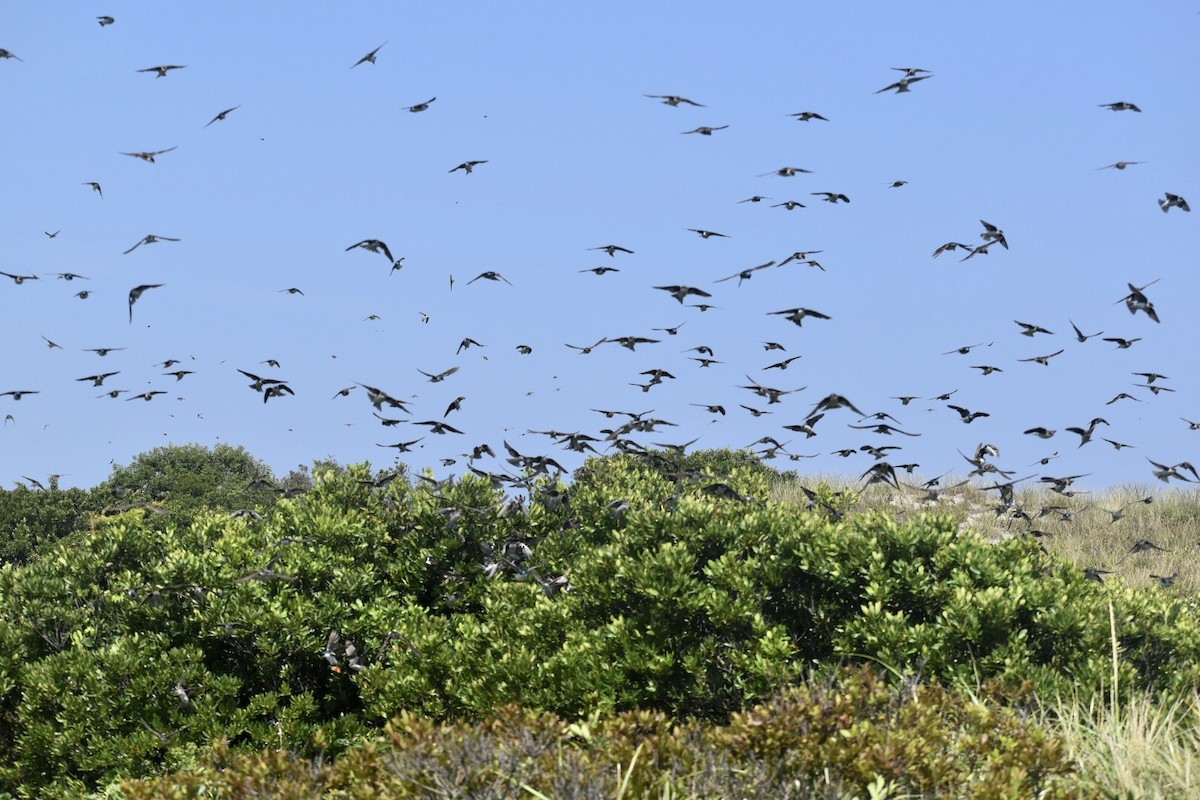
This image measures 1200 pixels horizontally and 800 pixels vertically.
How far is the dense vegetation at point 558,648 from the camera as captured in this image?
7.89 m

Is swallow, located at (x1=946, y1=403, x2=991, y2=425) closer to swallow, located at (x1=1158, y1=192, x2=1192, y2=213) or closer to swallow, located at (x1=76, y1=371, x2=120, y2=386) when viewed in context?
swallow, located at (x1=1158, y1=192, x2=1192, y2=213)

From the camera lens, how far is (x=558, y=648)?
13.5 m

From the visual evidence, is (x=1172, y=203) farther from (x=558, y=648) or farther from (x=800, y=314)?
(x=558, y=648)

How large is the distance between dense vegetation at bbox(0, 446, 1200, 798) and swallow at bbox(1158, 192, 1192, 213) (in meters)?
10.8

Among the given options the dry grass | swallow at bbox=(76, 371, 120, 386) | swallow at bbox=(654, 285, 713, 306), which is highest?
swallow at bbox=(654, 285, 713, 306)

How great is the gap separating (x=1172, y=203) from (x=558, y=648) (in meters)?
17.7

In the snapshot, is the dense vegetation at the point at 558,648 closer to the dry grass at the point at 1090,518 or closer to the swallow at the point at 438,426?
the swallow at the point at 438,426

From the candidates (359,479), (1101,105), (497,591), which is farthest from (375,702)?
(1101,105)

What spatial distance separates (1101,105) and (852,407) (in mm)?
12079

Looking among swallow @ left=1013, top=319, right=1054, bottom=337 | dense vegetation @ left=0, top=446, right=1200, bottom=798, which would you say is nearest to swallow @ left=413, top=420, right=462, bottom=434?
dense vegetation @ left=0, top=446, right=1200, bottom=798

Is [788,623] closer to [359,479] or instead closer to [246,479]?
[359,479]

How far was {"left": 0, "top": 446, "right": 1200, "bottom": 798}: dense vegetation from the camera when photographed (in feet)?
25.9

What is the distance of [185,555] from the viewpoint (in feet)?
52.3

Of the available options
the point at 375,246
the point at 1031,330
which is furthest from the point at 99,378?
the point at 1031,330
